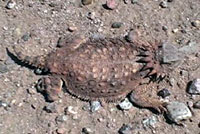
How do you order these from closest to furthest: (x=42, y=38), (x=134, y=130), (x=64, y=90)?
(x=134, y=130)
(x=64, y=90)
(x=42, y=38)

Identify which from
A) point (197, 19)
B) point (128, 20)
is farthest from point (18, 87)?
point (197, 19)

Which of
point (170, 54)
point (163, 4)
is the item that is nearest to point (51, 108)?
point (170, 54)

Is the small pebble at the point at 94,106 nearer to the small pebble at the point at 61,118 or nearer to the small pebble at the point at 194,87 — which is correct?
the small pebble at the point at 61,118

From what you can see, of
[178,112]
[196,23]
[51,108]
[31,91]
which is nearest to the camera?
[178,112]

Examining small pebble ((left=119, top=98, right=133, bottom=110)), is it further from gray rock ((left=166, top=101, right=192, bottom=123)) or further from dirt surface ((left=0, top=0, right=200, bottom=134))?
gray rock ((left=166, top=101, right=192, bottom=123))

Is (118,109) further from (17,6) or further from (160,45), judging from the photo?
(17,6)

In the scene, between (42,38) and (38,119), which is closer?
(38,119)

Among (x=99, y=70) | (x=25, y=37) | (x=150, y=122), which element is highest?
(x=99, y=70)

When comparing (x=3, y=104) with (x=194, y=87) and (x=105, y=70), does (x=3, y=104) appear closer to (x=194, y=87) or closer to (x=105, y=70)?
(x=105, y=70)
